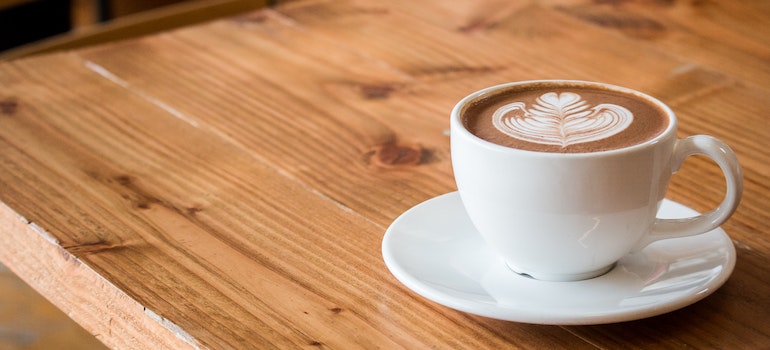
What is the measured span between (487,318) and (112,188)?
304 millimetres

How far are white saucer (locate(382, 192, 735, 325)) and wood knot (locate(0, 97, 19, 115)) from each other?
15.8 inches

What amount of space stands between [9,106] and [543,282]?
1.71 feet

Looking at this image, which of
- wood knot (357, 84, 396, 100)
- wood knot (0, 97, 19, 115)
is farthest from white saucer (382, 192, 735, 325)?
wood knot (0, 97, 19, 115)

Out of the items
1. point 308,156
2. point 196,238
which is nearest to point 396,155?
point 308,156

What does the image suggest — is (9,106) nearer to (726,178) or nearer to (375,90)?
(375,90)

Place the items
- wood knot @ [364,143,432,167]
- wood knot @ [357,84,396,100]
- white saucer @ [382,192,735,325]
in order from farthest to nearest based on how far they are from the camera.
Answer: wood knot @ [357,84,396,100]
wood knot @ [364,143,432,167]
white saucer @ [382,192,735,325]

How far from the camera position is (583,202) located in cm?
51

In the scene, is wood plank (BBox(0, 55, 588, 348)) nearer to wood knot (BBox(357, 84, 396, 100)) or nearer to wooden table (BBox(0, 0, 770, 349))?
wooden table (BBox(0, 0, 770, 349))

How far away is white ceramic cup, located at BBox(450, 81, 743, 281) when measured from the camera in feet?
1.65

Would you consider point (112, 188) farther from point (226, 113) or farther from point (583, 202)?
point (583, 202)

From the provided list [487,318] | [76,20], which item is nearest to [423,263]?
[487,318]

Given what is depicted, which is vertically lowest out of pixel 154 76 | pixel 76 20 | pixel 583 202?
pixel 76 20

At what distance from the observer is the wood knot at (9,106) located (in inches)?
32.5

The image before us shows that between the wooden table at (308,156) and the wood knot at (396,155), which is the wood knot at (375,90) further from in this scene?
the wood knot at (396,155)
